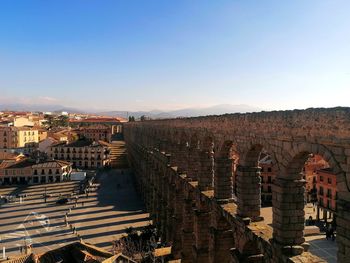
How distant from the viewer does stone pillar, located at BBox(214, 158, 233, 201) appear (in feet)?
54.0

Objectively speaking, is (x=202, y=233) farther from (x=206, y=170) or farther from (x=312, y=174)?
(x=312, y=174)

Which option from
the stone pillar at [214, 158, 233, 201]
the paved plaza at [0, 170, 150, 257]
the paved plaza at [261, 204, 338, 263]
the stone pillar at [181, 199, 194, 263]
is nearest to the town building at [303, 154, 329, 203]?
the paved plaza at [261, 204, 338, 263]

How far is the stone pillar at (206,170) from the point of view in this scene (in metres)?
19.3

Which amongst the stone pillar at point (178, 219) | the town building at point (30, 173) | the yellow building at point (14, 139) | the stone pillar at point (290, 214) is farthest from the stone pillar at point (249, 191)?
the yellow building at point (14, 139)

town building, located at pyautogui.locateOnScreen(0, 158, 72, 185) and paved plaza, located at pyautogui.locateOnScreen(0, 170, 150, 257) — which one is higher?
town building, located at pyautogui.locateOnScreen(0, 158, 72, 185)

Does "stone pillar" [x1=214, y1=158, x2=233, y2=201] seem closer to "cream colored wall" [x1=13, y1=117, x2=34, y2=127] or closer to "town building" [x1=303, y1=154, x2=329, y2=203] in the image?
"town building" [x1=303, y1=154, x2=329, y2=203]

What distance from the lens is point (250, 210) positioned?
13.7 metres

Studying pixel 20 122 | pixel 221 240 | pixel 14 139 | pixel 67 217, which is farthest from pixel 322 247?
pixel 20 122

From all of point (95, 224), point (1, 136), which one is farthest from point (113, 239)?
point (1, 136)

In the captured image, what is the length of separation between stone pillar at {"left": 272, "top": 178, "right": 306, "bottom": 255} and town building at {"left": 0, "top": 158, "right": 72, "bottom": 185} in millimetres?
63930

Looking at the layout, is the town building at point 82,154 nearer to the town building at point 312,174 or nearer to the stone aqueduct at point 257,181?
the town building at point 312,174

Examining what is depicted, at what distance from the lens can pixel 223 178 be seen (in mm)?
16531

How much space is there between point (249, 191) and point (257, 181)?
1.64 feet

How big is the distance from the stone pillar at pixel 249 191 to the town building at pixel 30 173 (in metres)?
60.9
